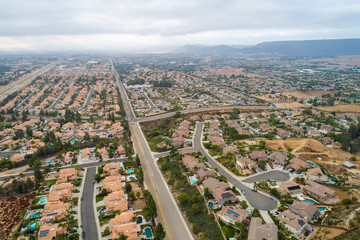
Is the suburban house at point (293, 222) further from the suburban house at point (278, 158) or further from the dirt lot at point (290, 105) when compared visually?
the dirt lot at point (290, 105)

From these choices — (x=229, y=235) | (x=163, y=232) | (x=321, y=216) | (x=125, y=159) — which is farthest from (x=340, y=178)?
(x=125, y=159)

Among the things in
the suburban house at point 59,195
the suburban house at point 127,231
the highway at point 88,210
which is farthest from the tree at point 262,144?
the suburban house at point 59,195

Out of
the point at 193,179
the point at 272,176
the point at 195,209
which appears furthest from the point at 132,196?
the point at 272,176

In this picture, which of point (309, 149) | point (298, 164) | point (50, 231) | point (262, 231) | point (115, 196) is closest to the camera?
point (262, 231)

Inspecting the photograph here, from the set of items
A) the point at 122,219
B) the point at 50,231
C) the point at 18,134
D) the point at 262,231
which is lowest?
the point at 50,231

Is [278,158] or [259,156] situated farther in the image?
[259,156]

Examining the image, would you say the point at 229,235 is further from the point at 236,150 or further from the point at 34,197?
the point at 34,197

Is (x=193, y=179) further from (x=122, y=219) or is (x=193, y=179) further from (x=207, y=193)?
(x=122, y=219)

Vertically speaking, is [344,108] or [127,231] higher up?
[344,108]

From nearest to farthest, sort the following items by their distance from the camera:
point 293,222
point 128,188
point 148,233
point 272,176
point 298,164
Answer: point 293,222 → point 148,233 → point 128,188 → point 272,176 → point 298,164
